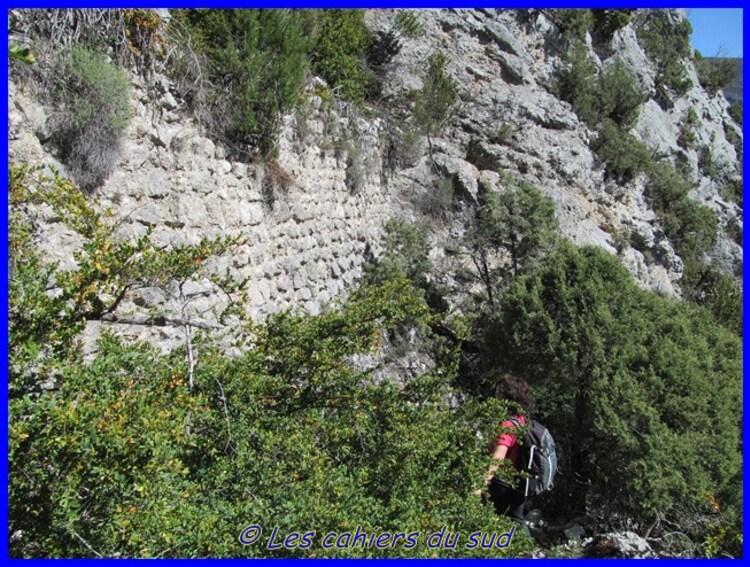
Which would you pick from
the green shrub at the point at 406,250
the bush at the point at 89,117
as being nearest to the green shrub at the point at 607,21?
the green shrub at the point at 406,250

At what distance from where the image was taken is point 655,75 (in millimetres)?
13688

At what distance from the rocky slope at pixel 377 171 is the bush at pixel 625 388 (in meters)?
2.23

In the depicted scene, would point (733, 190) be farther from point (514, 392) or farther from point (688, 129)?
point (514, 392)

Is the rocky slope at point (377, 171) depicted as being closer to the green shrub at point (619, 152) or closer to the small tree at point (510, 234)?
the green shrub at point (619, 152)

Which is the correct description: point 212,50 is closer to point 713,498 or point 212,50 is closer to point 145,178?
point 145,178

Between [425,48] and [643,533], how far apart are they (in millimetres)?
7569

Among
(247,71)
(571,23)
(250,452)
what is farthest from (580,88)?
(250,452)

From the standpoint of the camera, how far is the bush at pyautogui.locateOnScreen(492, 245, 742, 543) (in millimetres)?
5398

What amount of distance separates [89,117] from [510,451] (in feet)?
11.1

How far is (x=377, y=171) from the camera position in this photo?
27.0ft

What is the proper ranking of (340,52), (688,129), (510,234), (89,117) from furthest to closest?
(688,129), (510,234), (340,52), (89,117)

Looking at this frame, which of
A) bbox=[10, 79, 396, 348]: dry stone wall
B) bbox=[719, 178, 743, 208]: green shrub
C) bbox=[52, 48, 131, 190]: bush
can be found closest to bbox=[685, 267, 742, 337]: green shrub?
bbox=[719, 178, 743, 208]: green shrub

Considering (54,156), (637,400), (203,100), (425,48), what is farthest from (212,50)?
(425,48)

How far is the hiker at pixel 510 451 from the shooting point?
3.65 m
